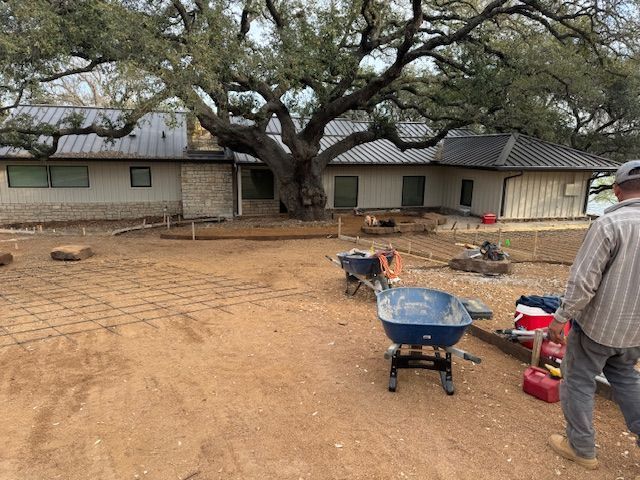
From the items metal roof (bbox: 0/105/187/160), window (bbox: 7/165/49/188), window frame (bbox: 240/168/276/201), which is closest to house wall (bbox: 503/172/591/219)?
window frame (bbox: 240/168/276/201)

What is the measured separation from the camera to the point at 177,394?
426 centimetres

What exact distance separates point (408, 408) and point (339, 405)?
61cm

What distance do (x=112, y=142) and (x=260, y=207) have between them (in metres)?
6.06

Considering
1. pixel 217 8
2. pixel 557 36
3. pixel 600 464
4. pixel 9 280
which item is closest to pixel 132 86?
pixel 217 8

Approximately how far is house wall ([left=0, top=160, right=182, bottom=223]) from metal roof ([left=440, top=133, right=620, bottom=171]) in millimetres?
11729

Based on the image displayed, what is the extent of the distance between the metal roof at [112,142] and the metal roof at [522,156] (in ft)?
37.3

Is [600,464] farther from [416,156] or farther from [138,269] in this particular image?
[416,156]

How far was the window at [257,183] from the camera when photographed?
729 inches

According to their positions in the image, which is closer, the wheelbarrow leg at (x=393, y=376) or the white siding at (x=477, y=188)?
the wheelbarrow leg at (x=393, y=376)

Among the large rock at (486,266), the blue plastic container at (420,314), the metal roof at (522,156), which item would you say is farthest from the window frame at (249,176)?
the blue plastic container at (420,314)

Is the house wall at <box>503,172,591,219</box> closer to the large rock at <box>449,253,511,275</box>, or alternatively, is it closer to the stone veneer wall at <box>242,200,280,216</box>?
the large rock at <box>449,253,511,275</box>

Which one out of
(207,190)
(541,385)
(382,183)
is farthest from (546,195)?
(541,385)

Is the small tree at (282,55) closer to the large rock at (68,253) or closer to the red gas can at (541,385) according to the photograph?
the large rock at (68,253)

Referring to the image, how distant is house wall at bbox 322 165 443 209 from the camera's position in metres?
19.4
